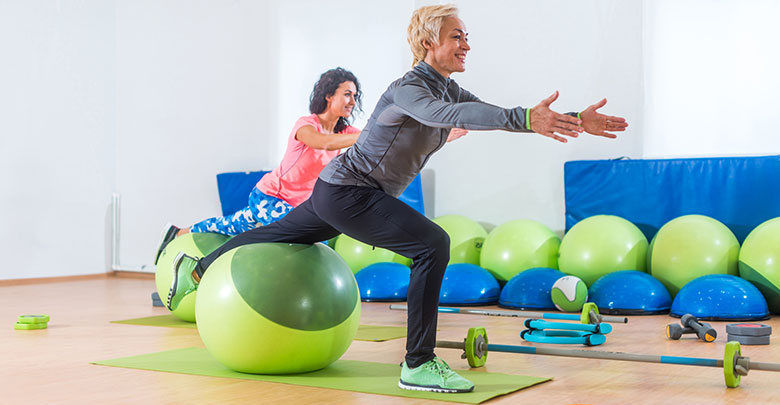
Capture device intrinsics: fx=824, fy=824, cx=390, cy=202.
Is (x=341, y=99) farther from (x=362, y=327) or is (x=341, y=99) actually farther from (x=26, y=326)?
(x=26, y=326)

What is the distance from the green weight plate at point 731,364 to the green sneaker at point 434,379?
0.92 meters

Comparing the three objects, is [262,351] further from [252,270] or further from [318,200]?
[318,200]

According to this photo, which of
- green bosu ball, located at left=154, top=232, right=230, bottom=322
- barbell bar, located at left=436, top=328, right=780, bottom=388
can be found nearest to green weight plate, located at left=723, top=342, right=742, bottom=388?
barbell bar, located at left=436, top=328, right=780, bottom=388

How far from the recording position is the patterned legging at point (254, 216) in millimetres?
5008

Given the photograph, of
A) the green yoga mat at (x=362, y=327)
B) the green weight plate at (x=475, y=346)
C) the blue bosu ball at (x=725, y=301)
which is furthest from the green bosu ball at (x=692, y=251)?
the green weight plate at (x=475, y=346)

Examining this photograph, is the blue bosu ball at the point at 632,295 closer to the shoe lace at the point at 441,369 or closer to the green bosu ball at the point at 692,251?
the green bosu ball at the point at 692,251

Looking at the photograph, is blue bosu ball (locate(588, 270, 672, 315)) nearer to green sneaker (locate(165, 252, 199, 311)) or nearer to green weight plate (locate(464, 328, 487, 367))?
green weight plate (locate(464, 328, 487, 367))

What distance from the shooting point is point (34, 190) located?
Answer: 7.95 meters

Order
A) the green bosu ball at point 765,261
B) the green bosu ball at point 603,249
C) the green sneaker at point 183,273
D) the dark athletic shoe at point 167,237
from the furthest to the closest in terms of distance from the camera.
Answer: the green bosu ball at point 603,249 → the dark athletic shoe at point 167,237 → the green bosu ball at point 765,261 → the green sneaker at point 183,273

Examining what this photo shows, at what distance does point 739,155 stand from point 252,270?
14.1 ft

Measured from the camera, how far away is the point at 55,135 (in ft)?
26.6

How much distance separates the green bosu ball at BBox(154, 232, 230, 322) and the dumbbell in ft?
8.59

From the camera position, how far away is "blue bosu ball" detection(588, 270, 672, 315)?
211 inches

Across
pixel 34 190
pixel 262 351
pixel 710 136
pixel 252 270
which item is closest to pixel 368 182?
Result: pixel 252 270
